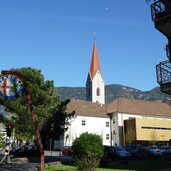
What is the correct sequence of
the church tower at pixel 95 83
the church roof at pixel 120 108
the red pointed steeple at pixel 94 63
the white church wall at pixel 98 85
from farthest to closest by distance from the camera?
1. the red pointed steeple at pixel 94 63
2. the church tower at pixel 95 83
3. the white church wall at pixel 98 85
4. the church roof at pixel 120 108

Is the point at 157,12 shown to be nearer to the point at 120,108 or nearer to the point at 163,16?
the point at 163,16

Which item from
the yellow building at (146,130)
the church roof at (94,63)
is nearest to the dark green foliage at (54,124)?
the yellow building at (146,130)

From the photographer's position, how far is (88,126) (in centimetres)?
8394

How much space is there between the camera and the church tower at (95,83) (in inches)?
4717

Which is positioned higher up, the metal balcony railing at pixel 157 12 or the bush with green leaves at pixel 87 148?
the metal balcony railing at pixel 157 12

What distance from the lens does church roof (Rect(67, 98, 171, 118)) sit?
275ft

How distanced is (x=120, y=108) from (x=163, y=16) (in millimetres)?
72702

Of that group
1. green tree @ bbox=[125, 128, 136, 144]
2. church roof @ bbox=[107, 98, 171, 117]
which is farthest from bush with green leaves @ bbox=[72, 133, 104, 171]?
church roof @ bbox=[107, 98, 171, 117]

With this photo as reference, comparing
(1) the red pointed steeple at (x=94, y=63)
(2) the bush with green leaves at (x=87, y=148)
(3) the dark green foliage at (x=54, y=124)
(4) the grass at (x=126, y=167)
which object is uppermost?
(1) the red pointed steeple at (x=94, y=63)

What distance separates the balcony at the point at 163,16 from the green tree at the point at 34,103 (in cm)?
1968

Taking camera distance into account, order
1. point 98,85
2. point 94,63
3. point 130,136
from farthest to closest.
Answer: point 94,63 < point 98,85 < point 130,136

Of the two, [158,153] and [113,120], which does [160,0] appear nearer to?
[158,153]

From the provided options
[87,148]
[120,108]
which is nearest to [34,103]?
[87,148]

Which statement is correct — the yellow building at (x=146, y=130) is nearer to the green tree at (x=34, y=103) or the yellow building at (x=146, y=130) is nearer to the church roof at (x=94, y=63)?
the church roof at (x=94, y=63)
